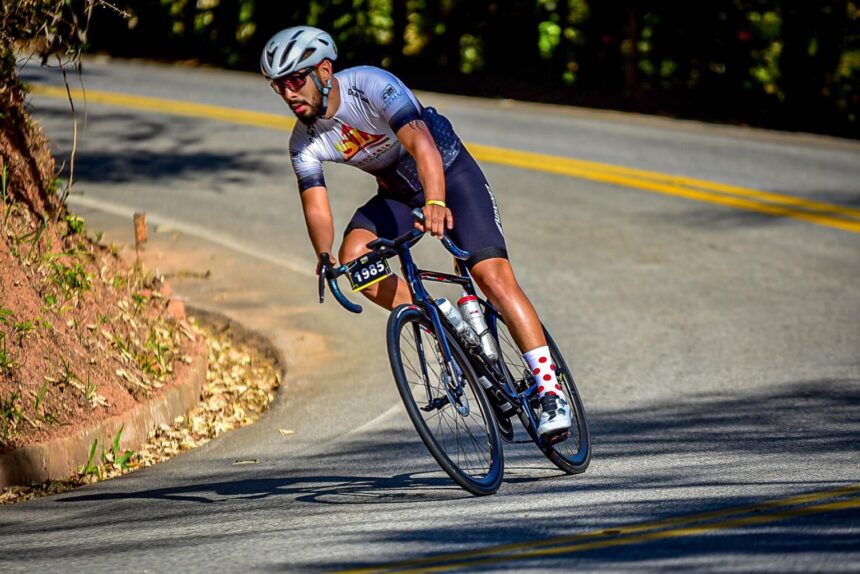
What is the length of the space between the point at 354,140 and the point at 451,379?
1.16m

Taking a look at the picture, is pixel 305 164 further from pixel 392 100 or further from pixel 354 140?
pixel 392 100

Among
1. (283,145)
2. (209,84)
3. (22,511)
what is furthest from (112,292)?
(209,84)

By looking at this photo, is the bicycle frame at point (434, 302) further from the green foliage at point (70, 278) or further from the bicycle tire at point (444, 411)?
the green foliage at point (70, 278)

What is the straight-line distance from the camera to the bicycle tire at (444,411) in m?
5.36

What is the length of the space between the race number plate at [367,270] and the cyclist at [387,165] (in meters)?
0.17

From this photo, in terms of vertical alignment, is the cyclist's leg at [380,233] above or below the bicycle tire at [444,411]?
above

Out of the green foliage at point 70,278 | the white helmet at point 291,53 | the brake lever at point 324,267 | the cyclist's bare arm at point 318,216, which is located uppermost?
the white helmet at point 291,53

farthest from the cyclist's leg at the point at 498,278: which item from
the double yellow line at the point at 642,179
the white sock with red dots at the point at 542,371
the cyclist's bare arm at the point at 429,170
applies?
the double yellow line at the point at 642,179

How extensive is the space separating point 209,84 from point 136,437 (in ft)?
52.4

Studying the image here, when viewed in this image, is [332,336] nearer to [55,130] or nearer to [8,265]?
[8,265]

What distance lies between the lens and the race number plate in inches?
217

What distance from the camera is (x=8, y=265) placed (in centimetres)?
736

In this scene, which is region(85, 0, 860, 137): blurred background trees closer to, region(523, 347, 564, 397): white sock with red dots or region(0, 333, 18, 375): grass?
region(0, 333, 18, 375): grass

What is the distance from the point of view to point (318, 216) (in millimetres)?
5816
